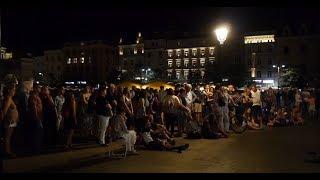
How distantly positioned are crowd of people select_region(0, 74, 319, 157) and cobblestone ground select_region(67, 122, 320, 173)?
0.88 m

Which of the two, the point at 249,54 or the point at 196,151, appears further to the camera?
the point at 249,54

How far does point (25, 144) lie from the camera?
47.0 feet

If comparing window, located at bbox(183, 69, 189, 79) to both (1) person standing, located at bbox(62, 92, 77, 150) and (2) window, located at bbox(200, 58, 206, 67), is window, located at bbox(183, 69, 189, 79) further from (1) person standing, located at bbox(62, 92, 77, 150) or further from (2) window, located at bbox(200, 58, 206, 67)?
(1) person standing, located at bbox(62, 92, 77, 150)

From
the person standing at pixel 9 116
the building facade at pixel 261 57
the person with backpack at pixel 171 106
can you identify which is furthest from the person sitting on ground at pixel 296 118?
the building facade at pixel 261 57

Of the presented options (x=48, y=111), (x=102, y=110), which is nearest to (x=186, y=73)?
(x=102, y=110)

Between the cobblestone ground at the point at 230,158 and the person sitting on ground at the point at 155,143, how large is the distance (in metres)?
0.33

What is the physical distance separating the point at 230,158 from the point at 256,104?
10290mm

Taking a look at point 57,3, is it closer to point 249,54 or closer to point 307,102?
point 307,102

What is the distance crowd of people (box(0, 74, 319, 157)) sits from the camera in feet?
44.7

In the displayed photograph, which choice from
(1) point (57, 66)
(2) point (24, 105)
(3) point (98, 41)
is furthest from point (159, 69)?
(2) point (24, 105)

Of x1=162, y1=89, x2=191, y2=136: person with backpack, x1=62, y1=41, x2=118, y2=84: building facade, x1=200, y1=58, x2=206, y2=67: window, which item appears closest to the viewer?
x1=162, y1=89, x2=191, y2=136: person with backpack

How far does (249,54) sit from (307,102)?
73.3 metres

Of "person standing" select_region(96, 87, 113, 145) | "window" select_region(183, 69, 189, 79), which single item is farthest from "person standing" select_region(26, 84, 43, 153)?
"window" select_region(183, 69, 189, 79)

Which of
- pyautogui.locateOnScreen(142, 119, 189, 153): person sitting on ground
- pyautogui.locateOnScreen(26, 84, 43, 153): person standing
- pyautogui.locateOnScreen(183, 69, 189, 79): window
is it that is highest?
pyautogui.locateOnScreen(183, 69, 189, 79): window
